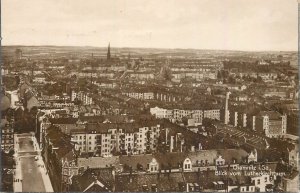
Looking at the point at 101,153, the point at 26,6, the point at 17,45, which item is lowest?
the point at 101,153

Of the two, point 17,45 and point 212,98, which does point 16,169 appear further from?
point 212,98

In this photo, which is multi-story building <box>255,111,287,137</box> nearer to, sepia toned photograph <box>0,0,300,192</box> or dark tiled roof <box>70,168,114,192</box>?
sepia toned photograph <box>0,0,300,192</box>

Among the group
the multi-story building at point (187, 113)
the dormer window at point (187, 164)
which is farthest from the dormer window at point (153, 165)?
the multi-story building at point (187, 113)

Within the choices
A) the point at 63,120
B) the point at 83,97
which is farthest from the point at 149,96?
A: the point at 63,120

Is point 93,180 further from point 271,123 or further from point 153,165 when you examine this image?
point 271,123

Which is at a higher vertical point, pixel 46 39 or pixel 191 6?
pixel 191 6

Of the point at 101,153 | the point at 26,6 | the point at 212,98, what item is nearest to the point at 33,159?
the point at 101,153

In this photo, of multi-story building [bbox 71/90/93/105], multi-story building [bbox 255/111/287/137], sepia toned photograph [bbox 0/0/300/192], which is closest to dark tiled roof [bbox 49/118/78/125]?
sepia toned photograph [bbox 0/0/300/192]
